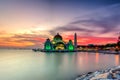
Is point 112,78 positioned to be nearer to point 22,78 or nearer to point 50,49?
point 22,78

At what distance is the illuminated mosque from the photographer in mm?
156750

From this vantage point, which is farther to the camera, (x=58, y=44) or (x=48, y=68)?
(x=58, y=44)

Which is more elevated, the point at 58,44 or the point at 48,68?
the point at 58,44

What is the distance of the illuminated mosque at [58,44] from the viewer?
6171 inches

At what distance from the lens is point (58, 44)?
518ft

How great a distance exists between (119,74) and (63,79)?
8.11m

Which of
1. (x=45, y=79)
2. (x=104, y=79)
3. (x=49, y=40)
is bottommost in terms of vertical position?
(x=45, y=79)

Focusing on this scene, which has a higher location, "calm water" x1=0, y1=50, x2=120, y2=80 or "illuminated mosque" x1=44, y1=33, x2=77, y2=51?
"illuminated mosque" x1=44, y1=33, x2=77, y2=51

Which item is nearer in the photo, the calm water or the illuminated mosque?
the calm water

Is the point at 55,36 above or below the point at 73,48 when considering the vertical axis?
above

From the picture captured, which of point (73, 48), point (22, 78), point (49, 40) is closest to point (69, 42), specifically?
point (73, 48)

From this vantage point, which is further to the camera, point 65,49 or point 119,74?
point 65,49

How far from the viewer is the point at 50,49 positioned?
154125mm

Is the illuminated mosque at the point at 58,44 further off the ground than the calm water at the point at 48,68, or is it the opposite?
the illuminated mosque at the point at 58,44
